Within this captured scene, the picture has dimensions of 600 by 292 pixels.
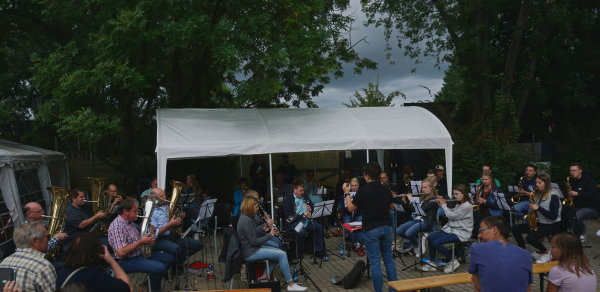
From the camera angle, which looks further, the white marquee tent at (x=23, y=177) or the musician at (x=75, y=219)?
the white marquee tent at (x=23, y=177)

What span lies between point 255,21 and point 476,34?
30.8 feet

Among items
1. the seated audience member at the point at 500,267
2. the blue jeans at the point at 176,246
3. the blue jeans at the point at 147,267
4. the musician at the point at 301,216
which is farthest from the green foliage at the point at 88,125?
the seated audience member at the point at 500,267

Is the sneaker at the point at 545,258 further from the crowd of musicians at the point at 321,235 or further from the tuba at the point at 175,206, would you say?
the tuba at the point at 175,206

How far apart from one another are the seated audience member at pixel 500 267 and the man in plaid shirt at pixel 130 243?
407 centimetres

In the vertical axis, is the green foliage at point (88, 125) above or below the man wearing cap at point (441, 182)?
above

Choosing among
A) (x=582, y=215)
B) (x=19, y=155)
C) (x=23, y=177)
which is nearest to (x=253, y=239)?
(x=19, y=155)

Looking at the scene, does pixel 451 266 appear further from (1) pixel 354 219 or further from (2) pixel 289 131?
(2) pixel 289 131

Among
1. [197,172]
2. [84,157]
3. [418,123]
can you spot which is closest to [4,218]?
[197,172]

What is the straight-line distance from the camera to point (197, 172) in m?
14.3

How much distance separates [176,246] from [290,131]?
4.31 m

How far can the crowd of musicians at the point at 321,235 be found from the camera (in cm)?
400

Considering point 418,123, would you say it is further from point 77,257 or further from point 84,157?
point 84,157

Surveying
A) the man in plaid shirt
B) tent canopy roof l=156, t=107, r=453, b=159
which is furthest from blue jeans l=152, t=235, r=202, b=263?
tent canopy roof l=156, t=107, r=453, b=159

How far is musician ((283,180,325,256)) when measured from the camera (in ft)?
28.2
